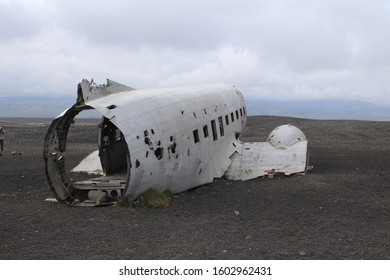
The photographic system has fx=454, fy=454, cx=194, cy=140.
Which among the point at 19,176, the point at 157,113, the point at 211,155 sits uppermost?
the point at 157,113

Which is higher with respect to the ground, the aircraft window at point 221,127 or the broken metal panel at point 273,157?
the aircraft window at point 221,127

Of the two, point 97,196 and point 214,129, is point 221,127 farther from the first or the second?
point 97,196

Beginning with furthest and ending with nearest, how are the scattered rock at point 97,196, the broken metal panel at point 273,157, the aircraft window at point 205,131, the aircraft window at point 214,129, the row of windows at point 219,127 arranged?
the broken metal panel at point 273,157 < the aircraft window at point 214,129 < the aircraft window at point 205,131 < the row of windows at point 219,127 < the scattered rock at point 97,196

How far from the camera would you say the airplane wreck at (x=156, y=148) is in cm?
1562

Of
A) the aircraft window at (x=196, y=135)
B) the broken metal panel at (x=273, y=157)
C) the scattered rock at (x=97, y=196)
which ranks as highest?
the aircraft window at (x=196, y=135)

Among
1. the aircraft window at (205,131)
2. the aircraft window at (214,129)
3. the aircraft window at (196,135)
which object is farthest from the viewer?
the aircraft window at (214,129)

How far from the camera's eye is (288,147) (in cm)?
2339

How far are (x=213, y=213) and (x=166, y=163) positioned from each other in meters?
2.50

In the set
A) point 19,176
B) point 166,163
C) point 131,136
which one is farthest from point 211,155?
point 19,176

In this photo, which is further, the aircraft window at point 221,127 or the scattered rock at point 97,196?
the aircraft window at point 221,127

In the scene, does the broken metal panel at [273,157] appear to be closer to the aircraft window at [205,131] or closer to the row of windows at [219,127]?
the row of windows at [219,127]

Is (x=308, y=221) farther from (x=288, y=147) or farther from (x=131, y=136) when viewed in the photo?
(x=288, y=147)

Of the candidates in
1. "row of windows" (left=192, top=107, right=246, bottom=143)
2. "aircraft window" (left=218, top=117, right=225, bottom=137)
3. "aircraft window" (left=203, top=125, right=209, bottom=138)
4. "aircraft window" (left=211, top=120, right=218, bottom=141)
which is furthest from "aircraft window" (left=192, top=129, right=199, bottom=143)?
"aircraft window" (left=218, top=117, right=225, bottom=137)

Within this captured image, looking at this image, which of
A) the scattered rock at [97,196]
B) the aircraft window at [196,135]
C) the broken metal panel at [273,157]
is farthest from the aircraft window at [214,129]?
the scattered rock at [97,196]
